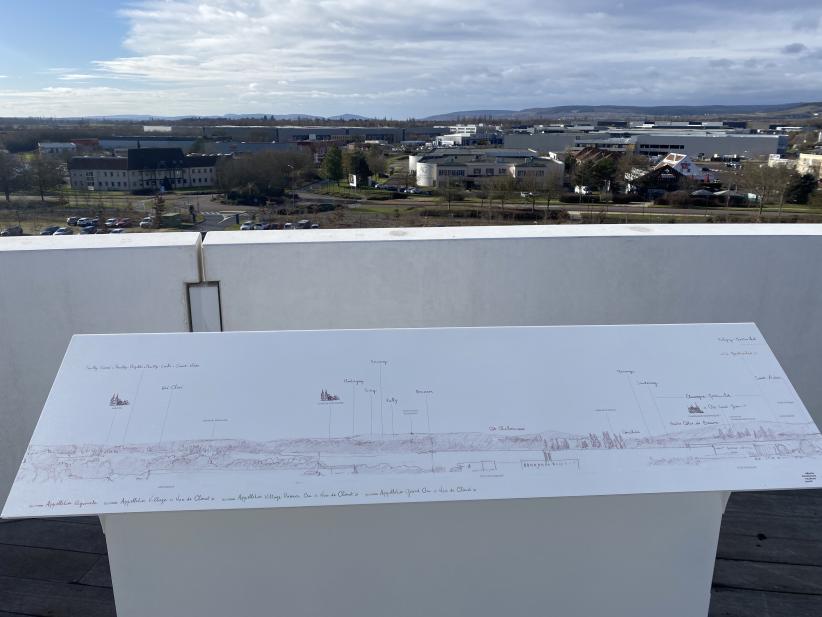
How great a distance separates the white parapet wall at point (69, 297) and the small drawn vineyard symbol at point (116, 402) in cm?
104

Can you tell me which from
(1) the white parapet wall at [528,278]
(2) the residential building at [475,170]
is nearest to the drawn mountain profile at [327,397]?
(1) the white parapet wall at [528,278]

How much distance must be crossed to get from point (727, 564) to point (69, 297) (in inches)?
135

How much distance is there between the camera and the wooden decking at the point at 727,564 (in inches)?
110

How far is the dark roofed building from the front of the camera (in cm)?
1495

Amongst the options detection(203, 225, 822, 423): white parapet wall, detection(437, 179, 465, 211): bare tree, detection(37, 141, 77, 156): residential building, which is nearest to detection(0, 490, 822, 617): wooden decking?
detection(203, 225, 822, 423): white parapet wall

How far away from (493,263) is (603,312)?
27.3 inches

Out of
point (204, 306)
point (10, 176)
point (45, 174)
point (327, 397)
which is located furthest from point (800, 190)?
point (45, 174)

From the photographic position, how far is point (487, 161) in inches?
832

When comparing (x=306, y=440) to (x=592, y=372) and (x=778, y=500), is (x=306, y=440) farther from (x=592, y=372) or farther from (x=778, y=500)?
(x=778, y=500)

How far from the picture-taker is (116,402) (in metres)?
2.32

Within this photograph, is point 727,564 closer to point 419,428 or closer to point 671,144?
point 419,428

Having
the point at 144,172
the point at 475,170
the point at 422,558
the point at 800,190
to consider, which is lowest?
the point at 422,558

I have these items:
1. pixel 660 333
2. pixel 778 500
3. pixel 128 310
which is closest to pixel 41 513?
pixel 128 310

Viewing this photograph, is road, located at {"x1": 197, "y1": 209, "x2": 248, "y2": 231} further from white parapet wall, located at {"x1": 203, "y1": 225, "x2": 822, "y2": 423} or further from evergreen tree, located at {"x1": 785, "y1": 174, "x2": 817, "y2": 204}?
evergreen tree, located at {"x1": 785, "y1": 174, "x2": 817, "y2": 204}
